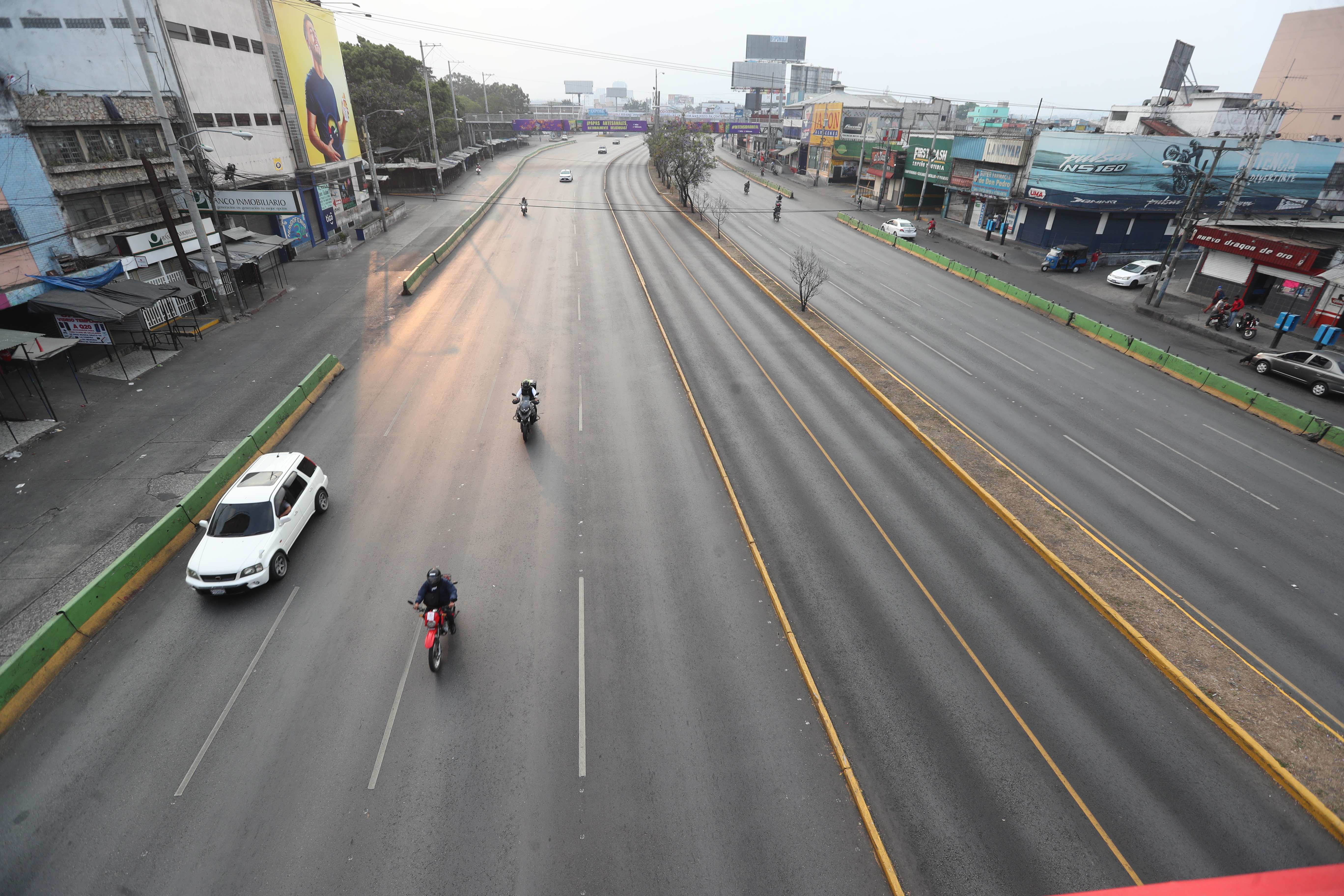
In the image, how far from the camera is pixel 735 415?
21125 mm

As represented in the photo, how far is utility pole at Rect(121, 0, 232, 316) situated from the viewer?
77.2 ft

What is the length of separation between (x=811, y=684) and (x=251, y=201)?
1365 inches

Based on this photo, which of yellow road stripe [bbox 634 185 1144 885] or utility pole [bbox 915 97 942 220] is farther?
utility pole [bbox 915 97 942 220]

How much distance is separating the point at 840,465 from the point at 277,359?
23.1 meters

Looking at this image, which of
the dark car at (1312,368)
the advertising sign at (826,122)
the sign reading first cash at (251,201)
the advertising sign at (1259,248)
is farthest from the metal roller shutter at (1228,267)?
the sign reading first cash at (251,201)

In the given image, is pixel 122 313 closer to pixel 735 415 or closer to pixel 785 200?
pixel 735 415

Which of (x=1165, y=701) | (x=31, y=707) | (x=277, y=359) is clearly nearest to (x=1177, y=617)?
(x=1165, y=701)

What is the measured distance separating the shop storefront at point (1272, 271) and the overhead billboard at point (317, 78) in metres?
59.3

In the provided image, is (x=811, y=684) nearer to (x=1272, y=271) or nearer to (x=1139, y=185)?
(x=1272, y=271)

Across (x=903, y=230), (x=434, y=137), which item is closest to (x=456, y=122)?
(x=434, y=137)

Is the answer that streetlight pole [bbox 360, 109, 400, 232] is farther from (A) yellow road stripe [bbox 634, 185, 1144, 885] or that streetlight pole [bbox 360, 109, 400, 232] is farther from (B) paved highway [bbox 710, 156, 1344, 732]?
(A) yellow road stripe [bbox 634, 185, 1144, 885]

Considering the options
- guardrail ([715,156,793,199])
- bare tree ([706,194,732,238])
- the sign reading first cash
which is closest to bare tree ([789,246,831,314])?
bare tree ([706,194,732,238])

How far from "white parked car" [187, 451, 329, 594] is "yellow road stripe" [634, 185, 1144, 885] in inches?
576

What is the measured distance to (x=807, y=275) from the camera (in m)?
31.9
